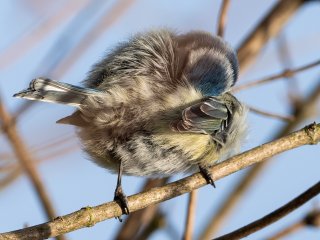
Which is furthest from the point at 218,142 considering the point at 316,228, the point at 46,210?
the point at 46,210

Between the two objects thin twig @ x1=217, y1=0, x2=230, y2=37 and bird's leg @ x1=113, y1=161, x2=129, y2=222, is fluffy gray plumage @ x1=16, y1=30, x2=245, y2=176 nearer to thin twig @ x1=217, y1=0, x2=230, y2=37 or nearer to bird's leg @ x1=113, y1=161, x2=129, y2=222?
bird's leg @ x1=113, y1=161, x2=129, y2=222

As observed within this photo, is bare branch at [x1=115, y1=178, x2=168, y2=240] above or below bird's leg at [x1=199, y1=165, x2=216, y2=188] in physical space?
above

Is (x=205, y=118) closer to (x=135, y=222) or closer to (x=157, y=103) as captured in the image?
(x=157, y=103)

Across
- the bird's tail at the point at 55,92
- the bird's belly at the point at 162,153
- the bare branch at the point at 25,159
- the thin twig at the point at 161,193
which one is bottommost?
the thin twig at the point at 161,193

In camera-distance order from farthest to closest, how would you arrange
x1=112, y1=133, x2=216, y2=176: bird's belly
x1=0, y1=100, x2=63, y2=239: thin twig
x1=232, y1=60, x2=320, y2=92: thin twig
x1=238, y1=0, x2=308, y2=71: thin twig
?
1. x1=238, y1=0, x2=308, y2=71: thin twig
2. x1=232, y1=60, x2=320, y2=92: thin twig
3. x1=112, y1=133, x2=216, y2=176: bird's belly
4. x1=0, y1=100, x2=63, y2=239: thin twig

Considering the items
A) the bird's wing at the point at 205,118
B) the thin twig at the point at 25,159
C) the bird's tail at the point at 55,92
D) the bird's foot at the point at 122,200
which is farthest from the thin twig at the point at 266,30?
the thin twig at the point at 25,159

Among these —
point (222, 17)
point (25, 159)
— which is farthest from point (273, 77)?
point (25, 159)

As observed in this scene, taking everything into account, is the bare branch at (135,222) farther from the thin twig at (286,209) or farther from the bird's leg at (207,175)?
the thin twig at (286,209)

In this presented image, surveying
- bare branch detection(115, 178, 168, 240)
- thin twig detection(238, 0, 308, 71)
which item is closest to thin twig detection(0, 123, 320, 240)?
bare branch detection(115, 178, 168, 240)

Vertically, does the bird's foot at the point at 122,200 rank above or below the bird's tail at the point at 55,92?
below
